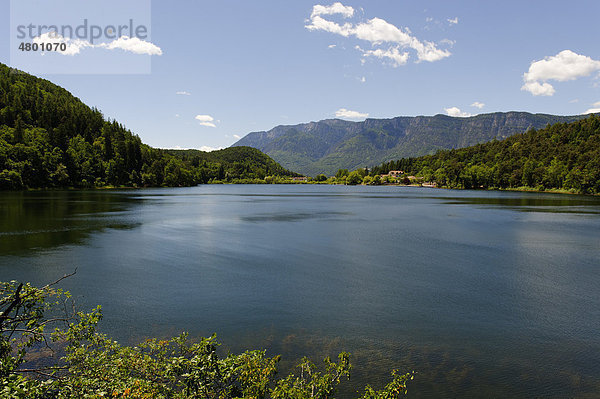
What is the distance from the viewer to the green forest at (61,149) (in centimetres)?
11481

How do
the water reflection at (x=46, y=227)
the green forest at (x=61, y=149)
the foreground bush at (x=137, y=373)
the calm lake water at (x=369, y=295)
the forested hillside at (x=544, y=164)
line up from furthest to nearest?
the forested hillside at (x=544, y=164), the green forest at (x=61, y=149), the water reflection at (x=46, y=227), the calm lake water at (x=369, y=295), the foreground bush at (x=137, y=373)

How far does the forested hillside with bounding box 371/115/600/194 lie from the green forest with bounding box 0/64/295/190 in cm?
15658

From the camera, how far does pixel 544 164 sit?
147500 mm

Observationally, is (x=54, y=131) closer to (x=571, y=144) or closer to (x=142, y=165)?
(x=142, y=165)

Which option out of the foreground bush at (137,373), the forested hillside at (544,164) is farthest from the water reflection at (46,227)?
the forested hillside at (544,164)

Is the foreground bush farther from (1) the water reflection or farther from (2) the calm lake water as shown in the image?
(1) the water reflection

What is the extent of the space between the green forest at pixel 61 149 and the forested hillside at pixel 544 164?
157 m

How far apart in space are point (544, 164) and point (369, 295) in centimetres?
16334

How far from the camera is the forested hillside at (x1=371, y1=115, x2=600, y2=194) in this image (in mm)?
119875

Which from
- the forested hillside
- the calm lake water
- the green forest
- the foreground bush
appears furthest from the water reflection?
the forested hillside

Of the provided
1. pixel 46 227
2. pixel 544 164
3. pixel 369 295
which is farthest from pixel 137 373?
pixel 544 164

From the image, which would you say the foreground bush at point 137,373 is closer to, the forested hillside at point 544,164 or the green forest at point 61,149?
the green forest at point 61,149

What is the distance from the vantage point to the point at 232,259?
26797 millimetres

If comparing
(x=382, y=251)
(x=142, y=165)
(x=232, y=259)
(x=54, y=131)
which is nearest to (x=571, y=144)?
(x=382, y=251)
